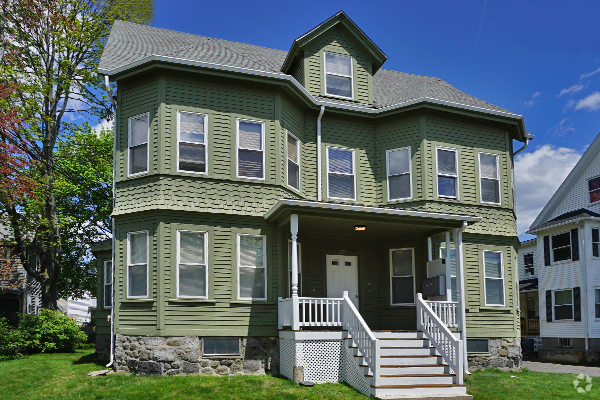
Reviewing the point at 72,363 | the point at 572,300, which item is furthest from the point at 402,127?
the point at 572,300

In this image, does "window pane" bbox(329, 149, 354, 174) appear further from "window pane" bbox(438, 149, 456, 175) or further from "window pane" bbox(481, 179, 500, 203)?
"window pane" bbox(481, 179, 500, 203)

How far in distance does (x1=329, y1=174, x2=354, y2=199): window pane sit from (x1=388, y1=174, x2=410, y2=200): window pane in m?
1.17

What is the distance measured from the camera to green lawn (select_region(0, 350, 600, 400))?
10.3 meters

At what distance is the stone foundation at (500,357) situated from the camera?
15.2m

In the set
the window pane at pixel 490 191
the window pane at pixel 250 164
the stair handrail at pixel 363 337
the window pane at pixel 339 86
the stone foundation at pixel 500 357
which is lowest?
the stone foundation at pixel 500 357

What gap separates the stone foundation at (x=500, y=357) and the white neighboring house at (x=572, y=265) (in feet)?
27.0

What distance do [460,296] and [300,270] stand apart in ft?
13.5

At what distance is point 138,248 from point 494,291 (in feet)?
32.5

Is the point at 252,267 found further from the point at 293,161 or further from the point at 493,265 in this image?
the point at 493,265

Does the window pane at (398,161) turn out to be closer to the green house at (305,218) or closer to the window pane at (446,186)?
the green house at (305,218)

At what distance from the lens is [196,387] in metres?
10.7

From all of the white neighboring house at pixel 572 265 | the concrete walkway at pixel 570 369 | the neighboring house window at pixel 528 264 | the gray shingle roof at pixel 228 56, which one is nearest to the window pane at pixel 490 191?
the gray shingle roof at pixel 228 56

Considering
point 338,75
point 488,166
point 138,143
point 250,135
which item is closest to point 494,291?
point 488,166

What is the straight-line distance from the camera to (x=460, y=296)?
1368cm
